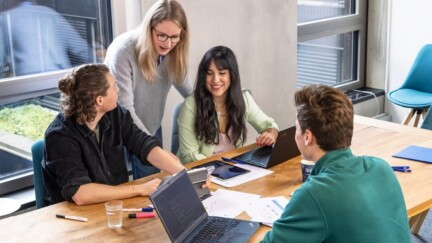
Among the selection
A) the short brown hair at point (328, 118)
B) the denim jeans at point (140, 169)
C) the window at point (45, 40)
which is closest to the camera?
the short brown hair at point (328, 118)

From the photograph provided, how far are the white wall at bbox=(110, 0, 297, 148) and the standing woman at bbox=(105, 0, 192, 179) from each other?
2.01 feet

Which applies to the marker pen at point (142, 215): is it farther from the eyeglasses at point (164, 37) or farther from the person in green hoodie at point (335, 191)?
the eyeglasses at point (164, 37)

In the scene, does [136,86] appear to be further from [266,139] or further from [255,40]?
[255,40]

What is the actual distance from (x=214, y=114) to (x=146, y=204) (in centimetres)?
89

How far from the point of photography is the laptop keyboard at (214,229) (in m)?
2.36

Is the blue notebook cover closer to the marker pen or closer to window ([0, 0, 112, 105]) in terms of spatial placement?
the marker pen

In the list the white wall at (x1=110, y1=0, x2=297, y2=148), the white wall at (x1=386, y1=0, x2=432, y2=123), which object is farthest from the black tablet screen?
the white wall at (x1=386, y1=0, x2=432, y2=123)

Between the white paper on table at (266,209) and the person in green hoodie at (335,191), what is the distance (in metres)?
0.45

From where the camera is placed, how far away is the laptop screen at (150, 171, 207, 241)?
2236 millimetres

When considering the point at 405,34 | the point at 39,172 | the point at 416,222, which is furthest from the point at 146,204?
the point at 405,34

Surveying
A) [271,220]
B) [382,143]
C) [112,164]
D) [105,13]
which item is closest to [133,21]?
[105,13]

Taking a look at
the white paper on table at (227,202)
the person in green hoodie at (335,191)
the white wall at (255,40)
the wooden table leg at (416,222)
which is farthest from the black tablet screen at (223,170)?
the wooden table leg at (416,222)

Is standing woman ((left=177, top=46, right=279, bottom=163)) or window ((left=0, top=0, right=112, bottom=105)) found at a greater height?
window ((left=0, top=0, right=112, bottom=105))

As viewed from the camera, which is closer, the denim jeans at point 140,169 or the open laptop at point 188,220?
the open laptop at point 188,220
